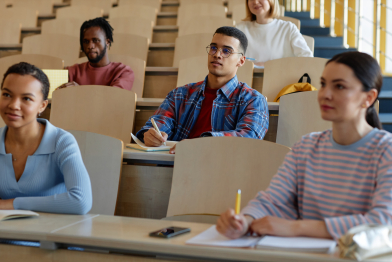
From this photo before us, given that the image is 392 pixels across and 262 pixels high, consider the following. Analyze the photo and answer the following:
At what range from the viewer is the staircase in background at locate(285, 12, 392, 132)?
2.71 meters

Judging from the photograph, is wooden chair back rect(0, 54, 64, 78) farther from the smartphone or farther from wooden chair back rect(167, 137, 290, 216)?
the smartphone

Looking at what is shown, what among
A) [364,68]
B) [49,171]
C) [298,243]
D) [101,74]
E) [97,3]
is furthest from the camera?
[97,3]

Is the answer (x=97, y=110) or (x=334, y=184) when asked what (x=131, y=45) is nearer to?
(x=97, y=110)

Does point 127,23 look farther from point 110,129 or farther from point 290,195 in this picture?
point 290,195

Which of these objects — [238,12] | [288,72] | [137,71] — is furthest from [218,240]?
[238,12]

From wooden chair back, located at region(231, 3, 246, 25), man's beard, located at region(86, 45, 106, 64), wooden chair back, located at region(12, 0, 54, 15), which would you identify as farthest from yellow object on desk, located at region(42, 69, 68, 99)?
wooden chair back, located at region(12, 0, 54, 15)

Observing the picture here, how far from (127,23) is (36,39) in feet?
2.56

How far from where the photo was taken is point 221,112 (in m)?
1.92

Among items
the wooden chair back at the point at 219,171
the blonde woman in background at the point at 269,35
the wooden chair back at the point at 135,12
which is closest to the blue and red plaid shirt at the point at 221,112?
A: the wooden chair back at the point at 219,171

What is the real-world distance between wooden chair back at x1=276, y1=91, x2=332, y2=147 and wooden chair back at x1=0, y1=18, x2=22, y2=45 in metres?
2.73

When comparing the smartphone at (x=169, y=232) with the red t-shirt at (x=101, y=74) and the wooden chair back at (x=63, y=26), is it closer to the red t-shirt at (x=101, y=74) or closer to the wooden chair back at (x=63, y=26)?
the red t-shirt at (x=101, y=74)

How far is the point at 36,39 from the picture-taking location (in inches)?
129

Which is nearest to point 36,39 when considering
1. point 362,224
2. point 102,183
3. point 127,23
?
point 127,23

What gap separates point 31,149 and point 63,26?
2.65 metres
